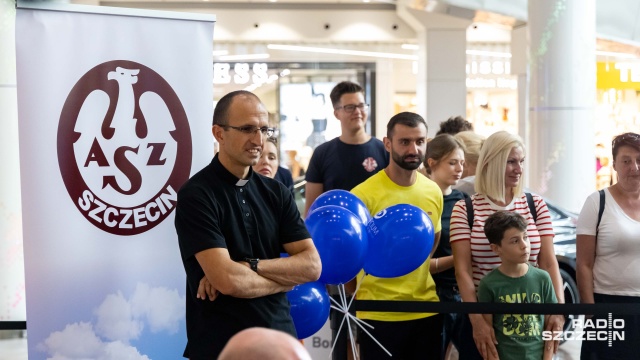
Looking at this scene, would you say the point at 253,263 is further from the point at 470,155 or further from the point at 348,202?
the point at 470,155

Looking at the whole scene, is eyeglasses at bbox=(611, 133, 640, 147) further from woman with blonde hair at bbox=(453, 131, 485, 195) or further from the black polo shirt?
the black polo shirt

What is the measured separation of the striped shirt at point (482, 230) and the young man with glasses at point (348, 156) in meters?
1.15

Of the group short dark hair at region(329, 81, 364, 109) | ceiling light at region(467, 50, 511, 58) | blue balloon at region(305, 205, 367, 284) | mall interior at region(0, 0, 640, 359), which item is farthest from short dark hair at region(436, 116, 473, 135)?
ceiling light at region(467, 50, 511, 58)

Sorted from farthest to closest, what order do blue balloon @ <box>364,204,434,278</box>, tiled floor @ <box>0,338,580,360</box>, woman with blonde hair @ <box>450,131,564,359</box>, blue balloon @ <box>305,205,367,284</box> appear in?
tiled floor @ <box>0,338,580,360</box>, woman with blonde hair @ <box>450,131,564,359</box>, blue balloon @ <box>364,204,434,278</box>, blue balloon @ <box>305,205,367,284</box>

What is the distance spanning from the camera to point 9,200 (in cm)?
761

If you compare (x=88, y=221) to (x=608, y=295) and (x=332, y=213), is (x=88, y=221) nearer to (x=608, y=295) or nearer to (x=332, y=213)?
(x=332, y=213)

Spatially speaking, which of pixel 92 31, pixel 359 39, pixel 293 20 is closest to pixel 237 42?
pixel 293 20

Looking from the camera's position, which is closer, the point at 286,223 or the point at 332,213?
the point at 286,223

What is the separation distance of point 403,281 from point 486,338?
475 millimetres

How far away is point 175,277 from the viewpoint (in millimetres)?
4320

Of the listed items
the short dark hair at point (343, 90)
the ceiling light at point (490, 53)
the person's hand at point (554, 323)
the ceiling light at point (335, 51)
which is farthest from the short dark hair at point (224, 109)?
the ceiling light at point (490, 53)

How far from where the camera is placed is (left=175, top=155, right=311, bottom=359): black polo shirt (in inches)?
128

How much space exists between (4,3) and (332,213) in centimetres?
346

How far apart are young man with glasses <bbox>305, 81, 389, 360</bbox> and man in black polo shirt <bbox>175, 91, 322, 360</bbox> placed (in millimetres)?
2107
